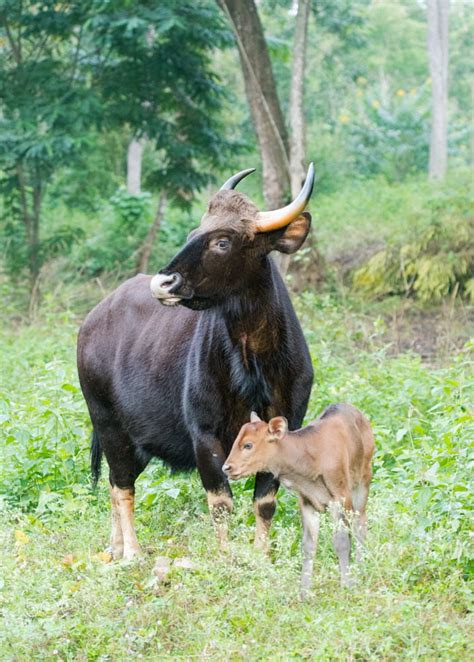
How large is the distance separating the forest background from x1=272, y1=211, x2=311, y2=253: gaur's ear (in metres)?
1.47

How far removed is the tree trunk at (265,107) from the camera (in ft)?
53.3

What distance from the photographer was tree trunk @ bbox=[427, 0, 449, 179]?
25.2 meters

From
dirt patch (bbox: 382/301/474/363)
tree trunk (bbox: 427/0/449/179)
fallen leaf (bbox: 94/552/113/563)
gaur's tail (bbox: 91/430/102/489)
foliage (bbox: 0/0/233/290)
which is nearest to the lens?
fallen leaf (bbox: 94/552/113/563)

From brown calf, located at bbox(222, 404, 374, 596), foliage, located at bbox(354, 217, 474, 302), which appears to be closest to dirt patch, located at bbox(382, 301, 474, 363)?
foliage, located at bbox(354, 217, 474, 302)

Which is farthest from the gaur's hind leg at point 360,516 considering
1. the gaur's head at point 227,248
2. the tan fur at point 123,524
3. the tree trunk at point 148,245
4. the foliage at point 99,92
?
the tree trunk at point 148,245

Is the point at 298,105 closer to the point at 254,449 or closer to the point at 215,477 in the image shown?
the point at 215,477

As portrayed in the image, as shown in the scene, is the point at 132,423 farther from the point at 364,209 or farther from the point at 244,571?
the point at 364,209

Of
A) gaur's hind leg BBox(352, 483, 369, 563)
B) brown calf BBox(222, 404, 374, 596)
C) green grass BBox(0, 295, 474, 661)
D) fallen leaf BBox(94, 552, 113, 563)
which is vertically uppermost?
brown calf BBox(222, 404, 374, 596)

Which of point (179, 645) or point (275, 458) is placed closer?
point (179, 645)

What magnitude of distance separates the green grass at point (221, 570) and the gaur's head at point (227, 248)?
124 cm

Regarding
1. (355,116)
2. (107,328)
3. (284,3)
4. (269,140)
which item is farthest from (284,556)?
(355,116)

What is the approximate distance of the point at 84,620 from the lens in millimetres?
5426

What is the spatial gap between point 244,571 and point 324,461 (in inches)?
28.2

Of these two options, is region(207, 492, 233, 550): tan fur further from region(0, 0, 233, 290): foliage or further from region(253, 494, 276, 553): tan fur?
region(0, 0, 233, 290): foliage
